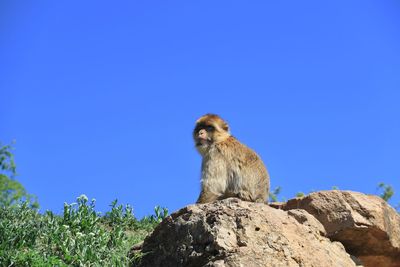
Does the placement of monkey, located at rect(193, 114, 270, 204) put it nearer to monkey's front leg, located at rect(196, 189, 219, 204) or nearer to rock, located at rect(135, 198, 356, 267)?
monkey's front leg, located at rect(196, 189, 219, 204)

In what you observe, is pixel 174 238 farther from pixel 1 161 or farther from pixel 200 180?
pixel 1 161

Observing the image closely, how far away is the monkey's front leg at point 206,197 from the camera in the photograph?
10.6 m

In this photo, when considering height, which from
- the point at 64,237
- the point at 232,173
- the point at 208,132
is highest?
the point at 208,132

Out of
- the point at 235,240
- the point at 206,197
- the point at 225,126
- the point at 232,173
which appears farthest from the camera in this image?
the point at 225,126

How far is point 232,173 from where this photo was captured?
10992mm

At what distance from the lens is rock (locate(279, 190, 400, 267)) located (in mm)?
9727

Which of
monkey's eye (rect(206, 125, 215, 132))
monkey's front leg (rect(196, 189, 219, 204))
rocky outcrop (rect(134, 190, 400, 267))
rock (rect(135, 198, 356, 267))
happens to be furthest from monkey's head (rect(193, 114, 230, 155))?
rock (rect(135, 198, 356, 267))

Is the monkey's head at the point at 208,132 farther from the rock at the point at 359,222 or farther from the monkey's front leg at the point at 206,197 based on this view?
the rock at the point at 359,222

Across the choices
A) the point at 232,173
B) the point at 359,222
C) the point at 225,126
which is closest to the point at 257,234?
the point at 359,222

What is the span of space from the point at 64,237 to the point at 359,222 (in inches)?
169

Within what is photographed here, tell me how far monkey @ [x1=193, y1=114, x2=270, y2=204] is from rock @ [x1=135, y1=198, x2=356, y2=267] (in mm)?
2308

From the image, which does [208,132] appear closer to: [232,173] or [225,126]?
[225,126]

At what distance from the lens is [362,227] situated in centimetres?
973

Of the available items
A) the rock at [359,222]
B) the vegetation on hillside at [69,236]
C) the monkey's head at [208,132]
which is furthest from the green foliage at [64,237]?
the rock at [359,222]
